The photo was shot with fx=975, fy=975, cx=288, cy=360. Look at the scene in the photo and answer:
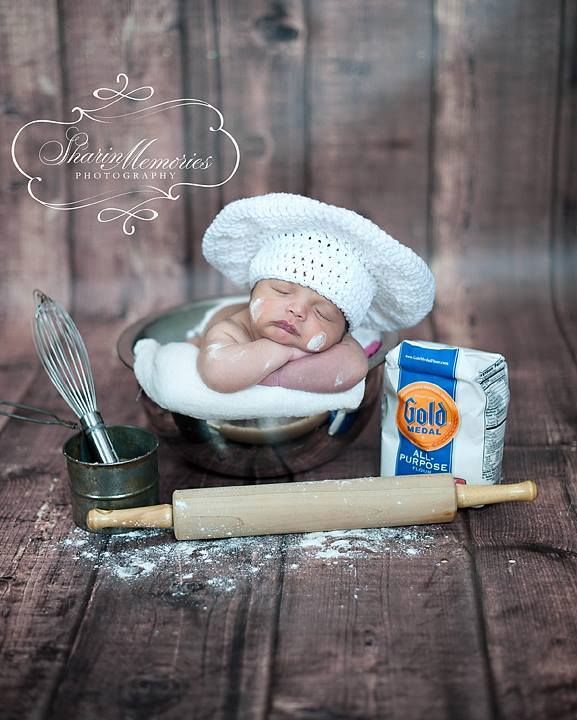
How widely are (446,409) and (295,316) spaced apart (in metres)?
0.19

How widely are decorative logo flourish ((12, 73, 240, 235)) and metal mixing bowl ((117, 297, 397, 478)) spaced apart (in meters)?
0.57

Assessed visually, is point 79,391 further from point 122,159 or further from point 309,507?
point 122,159

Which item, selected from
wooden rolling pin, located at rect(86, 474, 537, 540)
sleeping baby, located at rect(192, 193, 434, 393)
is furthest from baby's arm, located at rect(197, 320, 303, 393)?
wooden rolling pin, located at rect(86, 474, 537, 540)

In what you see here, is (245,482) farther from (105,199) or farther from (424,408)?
(105,199)

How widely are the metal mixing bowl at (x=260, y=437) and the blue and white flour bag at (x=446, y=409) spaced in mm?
58

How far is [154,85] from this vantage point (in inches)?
67.1

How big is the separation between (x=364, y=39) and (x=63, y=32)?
52 cm

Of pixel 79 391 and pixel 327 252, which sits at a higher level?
pixel 327 252

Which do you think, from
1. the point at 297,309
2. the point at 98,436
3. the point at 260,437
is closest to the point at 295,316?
the point at 297,309

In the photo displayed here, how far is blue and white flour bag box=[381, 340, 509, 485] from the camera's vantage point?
1052mm

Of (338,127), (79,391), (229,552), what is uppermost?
(338,127)

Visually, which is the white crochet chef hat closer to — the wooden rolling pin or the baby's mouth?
the baby's mouth

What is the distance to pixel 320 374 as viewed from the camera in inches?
42.3

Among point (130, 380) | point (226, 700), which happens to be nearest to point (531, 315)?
point (130, 380)
